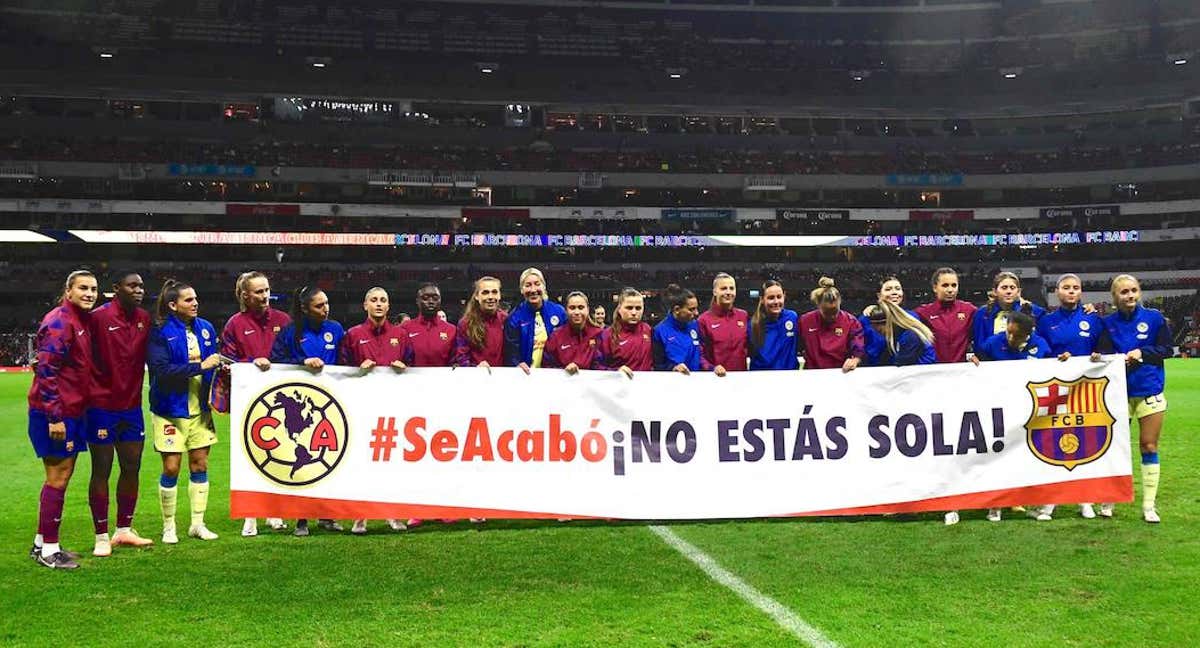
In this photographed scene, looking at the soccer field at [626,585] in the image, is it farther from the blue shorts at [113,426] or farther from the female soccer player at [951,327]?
the female soccer player at [951,327]

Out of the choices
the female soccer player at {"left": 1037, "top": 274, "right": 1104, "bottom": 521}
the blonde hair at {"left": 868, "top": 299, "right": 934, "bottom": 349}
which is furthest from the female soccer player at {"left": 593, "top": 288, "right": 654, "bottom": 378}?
the female soccer player at {"left": 1037, "top": 274, "right": 1104, "bottom": 521}

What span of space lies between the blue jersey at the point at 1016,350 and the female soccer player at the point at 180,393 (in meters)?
6.66

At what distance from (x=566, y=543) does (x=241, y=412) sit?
9.46 feet

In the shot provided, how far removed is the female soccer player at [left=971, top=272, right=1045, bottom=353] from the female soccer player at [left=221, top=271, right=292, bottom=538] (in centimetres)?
626

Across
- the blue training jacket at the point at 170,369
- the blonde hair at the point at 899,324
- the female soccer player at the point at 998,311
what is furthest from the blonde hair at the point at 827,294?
the blue training jacket at the point at 170,369

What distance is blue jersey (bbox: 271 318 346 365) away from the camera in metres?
7.59

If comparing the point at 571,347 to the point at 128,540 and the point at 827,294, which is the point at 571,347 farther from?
the point at 128,540

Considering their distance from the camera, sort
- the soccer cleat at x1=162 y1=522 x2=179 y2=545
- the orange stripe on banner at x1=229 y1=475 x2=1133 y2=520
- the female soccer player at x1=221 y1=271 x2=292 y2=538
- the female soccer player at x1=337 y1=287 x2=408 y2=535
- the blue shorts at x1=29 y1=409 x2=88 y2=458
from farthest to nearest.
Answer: the female soccer player at x1=337 y1=287 x2=408 y2=535 → the female soccer player at x1=221 y1=271 x2=292 y2=538 → the orange stripe on banner at x1=229 y1=475 x2=1133 y2=520 → the soccer cleat at x1=162 y1=522 x2=179 y2=545 → the blue shorts at x1=29 y1=409 x2=88 y2=458

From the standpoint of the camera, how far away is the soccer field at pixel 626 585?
15.7 ft

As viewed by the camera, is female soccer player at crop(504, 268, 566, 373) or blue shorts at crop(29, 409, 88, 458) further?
female soccer player at crop(504, 268, 566, 373)

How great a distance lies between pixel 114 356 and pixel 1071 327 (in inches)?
316

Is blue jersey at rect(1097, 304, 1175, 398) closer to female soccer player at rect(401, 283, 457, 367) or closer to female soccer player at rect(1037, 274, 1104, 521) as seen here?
female soccer player at rect(1037, 274, 1104, 521)

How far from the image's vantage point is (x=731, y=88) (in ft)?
187

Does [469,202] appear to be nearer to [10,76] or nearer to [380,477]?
[10,76]
